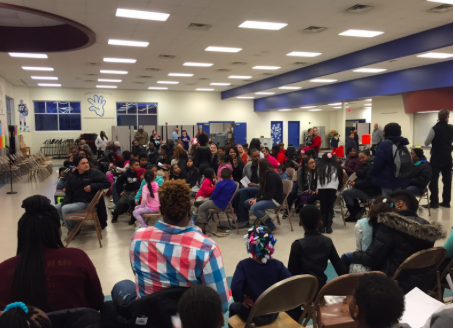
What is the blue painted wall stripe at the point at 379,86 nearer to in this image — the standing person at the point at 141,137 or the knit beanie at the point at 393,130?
the knit beanie at the point at 393,130

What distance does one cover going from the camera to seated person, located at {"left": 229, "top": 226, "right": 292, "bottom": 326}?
220 cm

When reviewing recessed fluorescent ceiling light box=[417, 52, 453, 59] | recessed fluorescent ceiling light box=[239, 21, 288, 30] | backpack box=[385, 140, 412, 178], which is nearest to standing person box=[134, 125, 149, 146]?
recessed fluorescent ceiling light box=[239, 21, 288, 30]

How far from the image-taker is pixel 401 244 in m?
2.63

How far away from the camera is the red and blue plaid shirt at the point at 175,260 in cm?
186

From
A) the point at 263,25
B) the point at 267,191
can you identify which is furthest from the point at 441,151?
the point at 263,25

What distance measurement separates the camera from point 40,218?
1.97 metres

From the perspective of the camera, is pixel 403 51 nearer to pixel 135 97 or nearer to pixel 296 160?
pixel 296 160

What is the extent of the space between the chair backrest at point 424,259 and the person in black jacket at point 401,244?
0.09 meters

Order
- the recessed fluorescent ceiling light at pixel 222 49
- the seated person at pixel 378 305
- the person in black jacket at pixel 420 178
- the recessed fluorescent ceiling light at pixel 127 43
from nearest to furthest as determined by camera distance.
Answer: the seated person at pixel 378 305 < the person in black jacket at pixel 420 178 < the recessed fluorescent ceiling light at pixel 127 43 < the recessed fluorescent ceiling light at pixel 222 49

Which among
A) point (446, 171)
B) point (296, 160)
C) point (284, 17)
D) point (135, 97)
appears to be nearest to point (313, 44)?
point (284, 17)

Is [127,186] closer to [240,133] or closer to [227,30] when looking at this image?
[227,30]

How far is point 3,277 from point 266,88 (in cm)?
1460

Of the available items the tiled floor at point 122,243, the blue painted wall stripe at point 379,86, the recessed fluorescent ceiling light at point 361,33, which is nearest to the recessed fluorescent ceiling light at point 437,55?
the blue painted wall stripe at point 379,86

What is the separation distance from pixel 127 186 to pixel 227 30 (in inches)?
160
